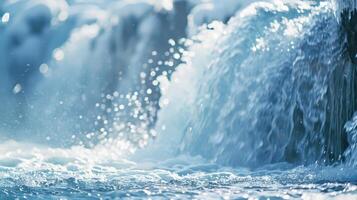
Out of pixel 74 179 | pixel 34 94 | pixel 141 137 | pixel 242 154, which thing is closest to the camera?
pixel 74 179

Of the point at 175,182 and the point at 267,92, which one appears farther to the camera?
the point at 267,92

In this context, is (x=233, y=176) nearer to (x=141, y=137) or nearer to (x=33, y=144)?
(x=141, y=137)

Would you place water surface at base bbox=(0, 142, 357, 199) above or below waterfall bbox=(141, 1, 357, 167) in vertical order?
below

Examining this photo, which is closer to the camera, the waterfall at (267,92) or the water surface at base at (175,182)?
the water surface at base at (175,182)

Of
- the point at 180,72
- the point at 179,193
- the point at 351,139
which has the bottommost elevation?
the point at 179,193

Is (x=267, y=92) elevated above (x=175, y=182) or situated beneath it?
elevated above

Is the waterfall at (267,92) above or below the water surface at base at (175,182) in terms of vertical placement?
above

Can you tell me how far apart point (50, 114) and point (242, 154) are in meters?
8.60

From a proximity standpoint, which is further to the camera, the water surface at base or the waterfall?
the waterfall

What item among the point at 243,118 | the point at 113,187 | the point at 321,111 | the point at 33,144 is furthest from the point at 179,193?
the point at 33,144

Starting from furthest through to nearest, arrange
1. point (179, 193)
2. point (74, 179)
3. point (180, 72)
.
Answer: point (180, 72), point (74, 179), point (179, 193)

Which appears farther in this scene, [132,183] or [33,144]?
[33,144]

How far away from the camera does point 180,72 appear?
34.9 feet

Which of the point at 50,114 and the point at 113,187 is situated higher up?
the point at 50,114
